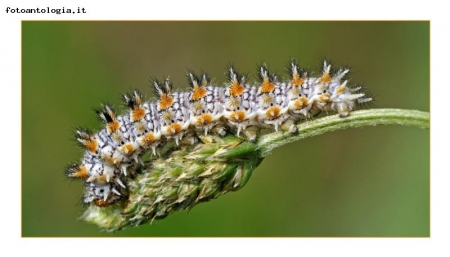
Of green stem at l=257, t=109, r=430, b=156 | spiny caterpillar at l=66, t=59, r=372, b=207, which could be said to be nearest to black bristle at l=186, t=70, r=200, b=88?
spiny caterpillar at l=66, t=59, r=372, b=207

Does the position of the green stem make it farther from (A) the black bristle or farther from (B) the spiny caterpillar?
(A) the black bristle

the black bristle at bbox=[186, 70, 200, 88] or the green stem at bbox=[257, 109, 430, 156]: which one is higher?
the black bristle at bbox=[186, 70, 200, 88]

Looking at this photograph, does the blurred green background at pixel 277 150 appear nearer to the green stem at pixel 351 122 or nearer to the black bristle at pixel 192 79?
the black bristle at pixel 192 79

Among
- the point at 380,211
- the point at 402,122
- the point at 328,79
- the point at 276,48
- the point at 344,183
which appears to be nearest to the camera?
the point at 402,122

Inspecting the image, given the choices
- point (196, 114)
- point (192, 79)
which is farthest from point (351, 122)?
point (192, 79)

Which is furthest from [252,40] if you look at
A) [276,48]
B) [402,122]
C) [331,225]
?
[402,122]

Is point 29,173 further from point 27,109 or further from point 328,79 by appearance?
point 328,79

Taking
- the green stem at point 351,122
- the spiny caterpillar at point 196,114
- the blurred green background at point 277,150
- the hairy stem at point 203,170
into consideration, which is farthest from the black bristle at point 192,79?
the blurred green background at point 277,150
